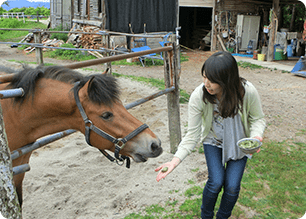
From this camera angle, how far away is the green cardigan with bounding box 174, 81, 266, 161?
1847 millimetres

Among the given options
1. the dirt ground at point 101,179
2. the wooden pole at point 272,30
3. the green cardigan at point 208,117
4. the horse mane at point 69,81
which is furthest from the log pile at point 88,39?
the green cardigan at point 208,117

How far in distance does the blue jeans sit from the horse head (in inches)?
18.5

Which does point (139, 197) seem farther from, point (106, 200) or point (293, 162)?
point (293, 162)

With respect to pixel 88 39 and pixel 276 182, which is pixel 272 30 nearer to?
pixel 88 39

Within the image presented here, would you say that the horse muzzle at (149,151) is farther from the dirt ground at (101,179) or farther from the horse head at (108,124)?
the dirt ground at (101,179)

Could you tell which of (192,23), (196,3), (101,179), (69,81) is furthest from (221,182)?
(192,23)

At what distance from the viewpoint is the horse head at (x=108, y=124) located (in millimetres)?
1691

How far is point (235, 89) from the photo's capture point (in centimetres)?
174

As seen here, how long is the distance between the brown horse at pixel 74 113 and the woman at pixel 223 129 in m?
0.31

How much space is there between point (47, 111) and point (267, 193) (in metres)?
2.27

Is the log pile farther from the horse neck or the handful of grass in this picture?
the handful of grass

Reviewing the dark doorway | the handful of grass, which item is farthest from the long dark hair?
the dark doorway

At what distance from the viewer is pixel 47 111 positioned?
1.78 meters

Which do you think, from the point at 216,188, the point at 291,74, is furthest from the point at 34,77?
the point at 291,74
